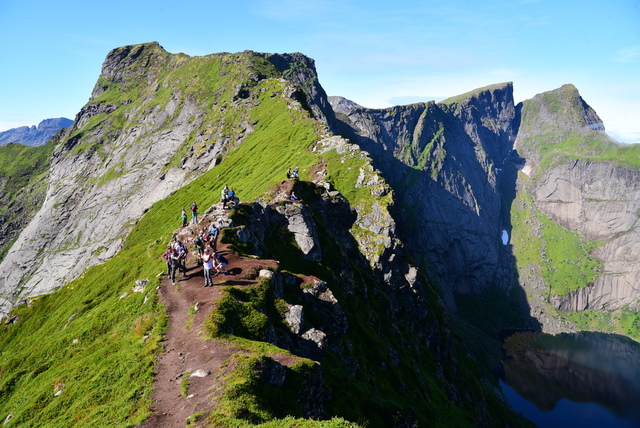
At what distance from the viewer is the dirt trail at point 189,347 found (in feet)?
78.6

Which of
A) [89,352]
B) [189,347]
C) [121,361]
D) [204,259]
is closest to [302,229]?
[204,259]

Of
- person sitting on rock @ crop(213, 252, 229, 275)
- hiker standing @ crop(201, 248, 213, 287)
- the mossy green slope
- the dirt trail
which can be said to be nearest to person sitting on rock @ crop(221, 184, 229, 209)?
the mossy green slope

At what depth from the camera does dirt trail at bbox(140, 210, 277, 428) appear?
78.6ft

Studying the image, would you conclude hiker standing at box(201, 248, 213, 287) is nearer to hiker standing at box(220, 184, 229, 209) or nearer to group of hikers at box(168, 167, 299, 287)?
group of hikers at box(168, 167, 299, 287)

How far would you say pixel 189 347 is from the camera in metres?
30.9

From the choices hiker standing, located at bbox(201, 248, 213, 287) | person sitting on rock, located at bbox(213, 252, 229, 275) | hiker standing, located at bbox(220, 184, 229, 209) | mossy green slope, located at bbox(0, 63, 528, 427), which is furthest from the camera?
hiker standing, located at bbox(220, 184, 229, 209)

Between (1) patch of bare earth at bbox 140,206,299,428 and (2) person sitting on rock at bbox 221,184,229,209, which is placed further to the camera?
(2) person sitting on rock at bbox 221,184,229,209

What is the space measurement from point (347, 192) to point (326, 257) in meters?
72.5

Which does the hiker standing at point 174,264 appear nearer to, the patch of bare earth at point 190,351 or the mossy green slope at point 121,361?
the patch of bare earth at point 190,351

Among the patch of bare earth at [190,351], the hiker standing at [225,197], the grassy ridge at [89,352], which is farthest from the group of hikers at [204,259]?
the hiker standing at [225,197]

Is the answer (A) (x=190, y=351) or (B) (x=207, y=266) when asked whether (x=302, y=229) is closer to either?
(B) (x=207, y=266)

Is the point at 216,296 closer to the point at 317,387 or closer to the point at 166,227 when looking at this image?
the point at 317,387

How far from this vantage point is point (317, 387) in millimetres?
30281

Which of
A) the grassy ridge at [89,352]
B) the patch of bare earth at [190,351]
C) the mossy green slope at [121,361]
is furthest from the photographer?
the mossy green slope at [121,361]
